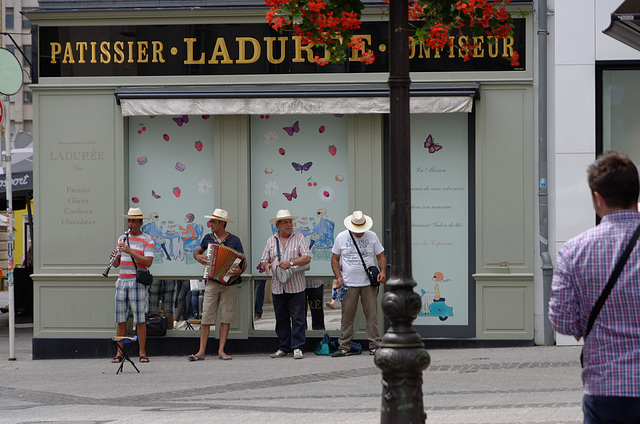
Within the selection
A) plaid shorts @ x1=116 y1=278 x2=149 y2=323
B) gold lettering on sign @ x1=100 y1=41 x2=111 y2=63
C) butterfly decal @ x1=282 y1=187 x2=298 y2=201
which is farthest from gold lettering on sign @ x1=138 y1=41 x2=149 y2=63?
plaid shorts @ x1=116 y1=278 x2=149 y2=323

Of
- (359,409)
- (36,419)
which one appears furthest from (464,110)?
(36,419)

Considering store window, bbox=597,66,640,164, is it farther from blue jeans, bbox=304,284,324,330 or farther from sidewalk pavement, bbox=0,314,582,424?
blue jeans, bbox=304,284,324,330

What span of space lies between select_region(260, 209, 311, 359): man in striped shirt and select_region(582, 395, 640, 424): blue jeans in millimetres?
8436

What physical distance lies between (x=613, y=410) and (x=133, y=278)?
917 centimetres

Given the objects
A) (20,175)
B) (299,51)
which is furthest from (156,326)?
(20,175)

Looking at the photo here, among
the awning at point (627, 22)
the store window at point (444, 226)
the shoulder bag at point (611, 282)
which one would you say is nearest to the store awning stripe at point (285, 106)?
the store window at point (444, 226)

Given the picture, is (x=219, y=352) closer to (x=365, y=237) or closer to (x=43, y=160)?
(x=365, y=237)

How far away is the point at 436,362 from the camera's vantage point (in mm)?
11102

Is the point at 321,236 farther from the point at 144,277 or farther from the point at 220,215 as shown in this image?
the point at 144,277

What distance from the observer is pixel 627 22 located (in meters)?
7.93

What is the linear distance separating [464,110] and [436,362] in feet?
10.5

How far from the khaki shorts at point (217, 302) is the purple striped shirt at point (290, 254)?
620 millimetres

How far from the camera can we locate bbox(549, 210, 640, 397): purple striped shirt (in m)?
3.65

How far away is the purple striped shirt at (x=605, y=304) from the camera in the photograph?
144 inches
